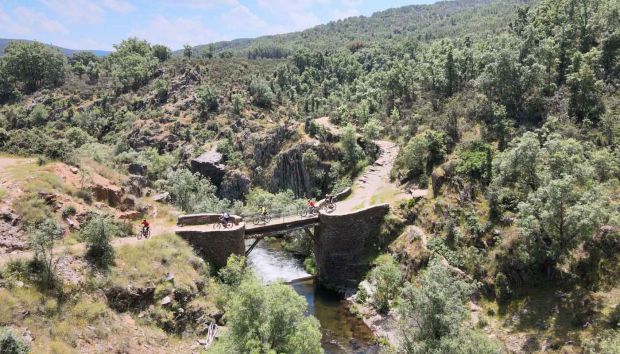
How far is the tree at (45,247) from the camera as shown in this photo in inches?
1089

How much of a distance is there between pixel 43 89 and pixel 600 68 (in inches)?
5366

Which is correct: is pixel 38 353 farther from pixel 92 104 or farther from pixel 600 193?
pixel 92 104

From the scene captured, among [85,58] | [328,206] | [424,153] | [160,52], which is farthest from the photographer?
[85,58]

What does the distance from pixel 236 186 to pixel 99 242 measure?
55.5 m

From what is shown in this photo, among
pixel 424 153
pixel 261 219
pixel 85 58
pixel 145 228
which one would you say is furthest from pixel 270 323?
pixel 85 58

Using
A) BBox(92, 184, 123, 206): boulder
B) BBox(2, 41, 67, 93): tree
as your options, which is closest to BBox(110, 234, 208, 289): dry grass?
BBox(92, 184, 123, 206): boulder

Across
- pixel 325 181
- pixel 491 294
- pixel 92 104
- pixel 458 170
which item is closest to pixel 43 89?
pixel 92 104

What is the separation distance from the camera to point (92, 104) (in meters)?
121

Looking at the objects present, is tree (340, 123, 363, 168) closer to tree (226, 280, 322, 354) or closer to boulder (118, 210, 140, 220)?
boulder (118, 210, 140, 220)

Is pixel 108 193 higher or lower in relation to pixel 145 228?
higher

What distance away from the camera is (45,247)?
2911 centimetres

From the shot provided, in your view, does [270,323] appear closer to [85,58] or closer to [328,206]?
[328,206]

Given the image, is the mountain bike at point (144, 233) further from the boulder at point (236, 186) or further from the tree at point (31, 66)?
the tree at point (31, 66)

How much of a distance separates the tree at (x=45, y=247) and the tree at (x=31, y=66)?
124639 mm
